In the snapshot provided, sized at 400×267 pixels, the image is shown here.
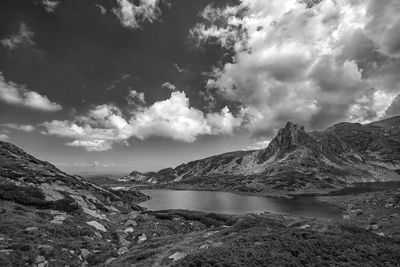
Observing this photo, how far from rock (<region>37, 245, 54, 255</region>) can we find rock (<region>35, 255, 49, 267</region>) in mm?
582

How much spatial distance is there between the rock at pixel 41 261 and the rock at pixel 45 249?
22.9 inches

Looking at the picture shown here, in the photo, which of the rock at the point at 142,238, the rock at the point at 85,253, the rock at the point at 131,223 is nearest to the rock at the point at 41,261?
the rock at the point at 85,253

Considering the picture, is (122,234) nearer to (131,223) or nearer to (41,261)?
(131,223)

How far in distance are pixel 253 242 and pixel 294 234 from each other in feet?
11.9

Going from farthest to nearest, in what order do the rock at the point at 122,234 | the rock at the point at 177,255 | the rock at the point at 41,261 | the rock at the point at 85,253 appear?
1. the rock at the point at 122,234
2. the rock at the point at 85,253
3. the rock at the point at 41,261
4. the rock at the point at 177,255

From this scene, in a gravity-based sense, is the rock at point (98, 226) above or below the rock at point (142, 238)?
above

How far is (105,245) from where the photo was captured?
87.4 ft

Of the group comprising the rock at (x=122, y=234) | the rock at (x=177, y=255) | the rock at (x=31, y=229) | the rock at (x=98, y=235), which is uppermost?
the rock at (x=31, y=229)

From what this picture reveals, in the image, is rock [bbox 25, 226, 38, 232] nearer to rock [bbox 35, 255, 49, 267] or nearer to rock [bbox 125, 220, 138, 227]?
rock [bbox 35, 255, 49, 267]

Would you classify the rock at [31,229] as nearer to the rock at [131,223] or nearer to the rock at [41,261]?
the rock at [41,261]

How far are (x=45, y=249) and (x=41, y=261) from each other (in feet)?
5.85

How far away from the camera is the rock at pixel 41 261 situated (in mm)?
19062

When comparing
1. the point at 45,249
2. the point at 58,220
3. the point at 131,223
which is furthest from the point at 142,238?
the point at 45,249

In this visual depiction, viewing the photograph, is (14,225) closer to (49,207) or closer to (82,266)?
(82,266)
